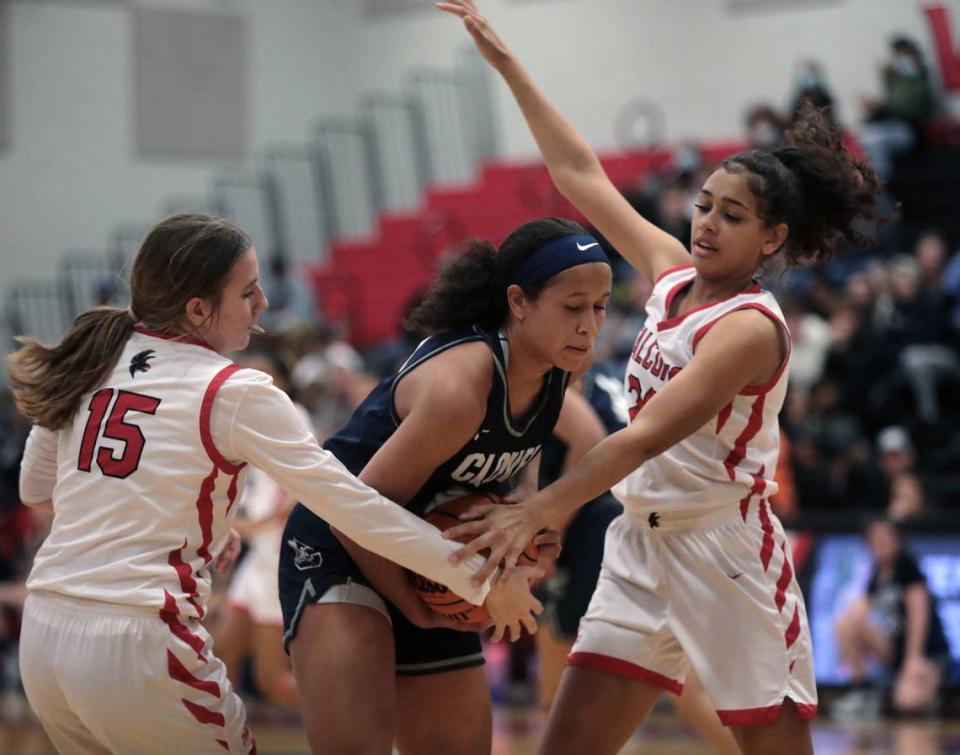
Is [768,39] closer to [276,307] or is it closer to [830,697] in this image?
[276,307]

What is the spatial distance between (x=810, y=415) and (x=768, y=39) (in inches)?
311

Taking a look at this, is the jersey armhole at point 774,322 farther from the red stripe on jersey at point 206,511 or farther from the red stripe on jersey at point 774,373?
the red stripe on jersey at point 206,511

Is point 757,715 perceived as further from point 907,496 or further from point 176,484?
point 907,496

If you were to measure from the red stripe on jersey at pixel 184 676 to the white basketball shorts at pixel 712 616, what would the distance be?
3.51ft

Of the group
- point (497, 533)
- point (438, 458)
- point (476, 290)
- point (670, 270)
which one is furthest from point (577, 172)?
point (497, 533)

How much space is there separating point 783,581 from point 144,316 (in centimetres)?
179

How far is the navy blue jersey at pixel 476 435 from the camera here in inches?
143

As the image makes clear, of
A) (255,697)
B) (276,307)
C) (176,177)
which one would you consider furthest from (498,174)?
(255,697)

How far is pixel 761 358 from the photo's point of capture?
3.71m

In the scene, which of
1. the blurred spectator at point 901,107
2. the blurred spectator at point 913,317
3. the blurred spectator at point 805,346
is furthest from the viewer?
the blurred spectator at point 901,107

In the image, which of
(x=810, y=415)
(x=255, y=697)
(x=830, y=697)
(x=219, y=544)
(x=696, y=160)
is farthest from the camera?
(x=696, y=160)

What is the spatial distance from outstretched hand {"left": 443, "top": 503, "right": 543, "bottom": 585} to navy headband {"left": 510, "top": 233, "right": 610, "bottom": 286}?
0.57 m

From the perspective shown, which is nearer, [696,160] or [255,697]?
[255,697]

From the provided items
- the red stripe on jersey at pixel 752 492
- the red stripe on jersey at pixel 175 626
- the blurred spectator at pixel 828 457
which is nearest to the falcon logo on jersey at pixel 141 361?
the red stripe on jersey at pixel 175 626
